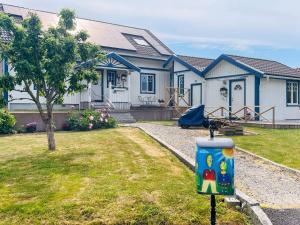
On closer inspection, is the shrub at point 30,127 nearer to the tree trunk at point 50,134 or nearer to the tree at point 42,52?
the tree trunk at point 50,134

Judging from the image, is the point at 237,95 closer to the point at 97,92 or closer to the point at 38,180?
the point at 97,92

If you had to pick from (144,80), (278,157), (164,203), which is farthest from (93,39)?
(164,203)

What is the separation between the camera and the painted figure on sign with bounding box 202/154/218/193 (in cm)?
437

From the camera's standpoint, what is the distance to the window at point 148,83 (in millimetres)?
27797

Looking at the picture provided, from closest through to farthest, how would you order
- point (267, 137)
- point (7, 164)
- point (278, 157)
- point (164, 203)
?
point (164, 203) < point (7, 164) < point (278, 157) < point (267, 137)

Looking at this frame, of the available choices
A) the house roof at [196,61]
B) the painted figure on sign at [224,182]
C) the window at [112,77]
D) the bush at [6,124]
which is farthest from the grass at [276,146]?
the window at [112,77]

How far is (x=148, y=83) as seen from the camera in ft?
92.6

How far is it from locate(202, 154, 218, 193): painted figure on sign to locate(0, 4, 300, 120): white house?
16.9 meters

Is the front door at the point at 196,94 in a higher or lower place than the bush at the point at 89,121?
higher

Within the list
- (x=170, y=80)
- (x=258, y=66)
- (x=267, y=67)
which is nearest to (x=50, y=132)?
(x=258, y=66)

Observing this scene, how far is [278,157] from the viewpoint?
1039cm

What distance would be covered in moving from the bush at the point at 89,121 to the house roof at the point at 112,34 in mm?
8750

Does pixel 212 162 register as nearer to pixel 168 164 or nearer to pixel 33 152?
pixel 168 164

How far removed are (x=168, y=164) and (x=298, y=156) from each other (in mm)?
4592
